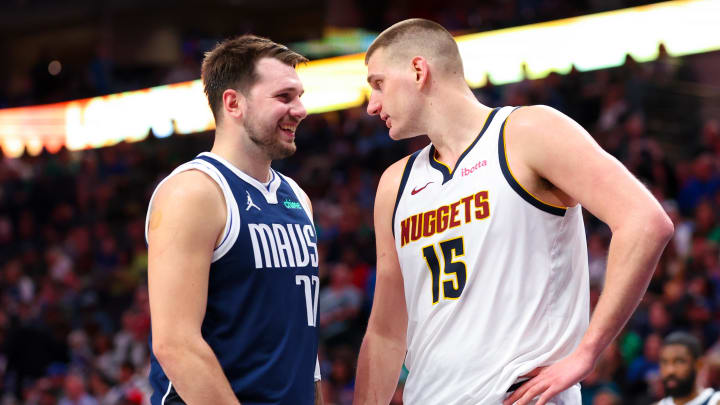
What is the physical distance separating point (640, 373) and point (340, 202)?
6.93 metres

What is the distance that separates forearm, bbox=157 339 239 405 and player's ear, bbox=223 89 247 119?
970 millimetres

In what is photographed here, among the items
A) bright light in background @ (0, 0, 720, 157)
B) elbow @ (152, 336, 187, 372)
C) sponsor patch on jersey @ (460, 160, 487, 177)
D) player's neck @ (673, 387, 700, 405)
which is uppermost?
bright light in background @ (0, 0, 720, 157)

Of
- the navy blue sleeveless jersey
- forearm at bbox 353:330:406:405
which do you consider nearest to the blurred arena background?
forearm at bbox 353:330:406:405

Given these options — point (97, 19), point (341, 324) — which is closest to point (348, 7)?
point (97, 19)

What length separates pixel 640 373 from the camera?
881 centimetres

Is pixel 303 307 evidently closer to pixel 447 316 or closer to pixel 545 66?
pixel 447 316

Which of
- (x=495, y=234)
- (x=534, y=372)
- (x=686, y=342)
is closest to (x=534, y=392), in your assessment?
(x=534, y=372)

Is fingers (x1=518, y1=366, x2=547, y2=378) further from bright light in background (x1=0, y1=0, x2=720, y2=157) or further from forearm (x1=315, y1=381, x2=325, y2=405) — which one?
bright light in background (x1=0, y1=0, x2=720, y2=157)

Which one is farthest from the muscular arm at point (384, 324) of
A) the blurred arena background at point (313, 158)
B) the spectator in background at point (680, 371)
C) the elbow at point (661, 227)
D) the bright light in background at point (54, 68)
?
the bright light in background at point (54, 68)

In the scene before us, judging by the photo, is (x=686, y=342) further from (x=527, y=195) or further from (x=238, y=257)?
(x=238, y=257)

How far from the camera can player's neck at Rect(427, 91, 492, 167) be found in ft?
13.1

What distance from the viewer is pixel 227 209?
3779 millimetres

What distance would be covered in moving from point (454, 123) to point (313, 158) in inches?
527

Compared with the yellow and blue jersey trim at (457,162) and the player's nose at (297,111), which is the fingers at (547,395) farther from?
the player's nose at (297,111)
